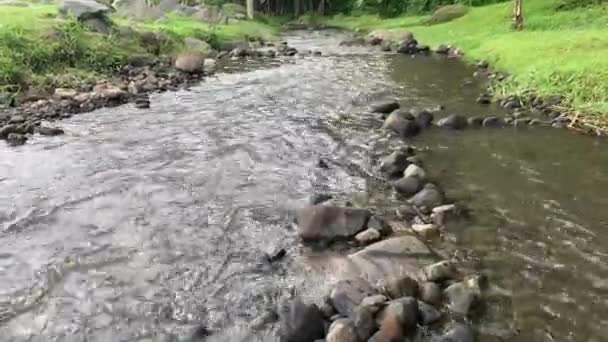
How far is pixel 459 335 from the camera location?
6035 millimetres

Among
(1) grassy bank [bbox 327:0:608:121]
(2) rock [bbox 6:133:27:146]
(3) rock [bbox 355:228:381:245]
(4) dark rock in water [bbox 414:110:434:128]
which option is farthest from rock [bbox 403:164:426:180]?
(2) rock [bbox 6:133:27:146]

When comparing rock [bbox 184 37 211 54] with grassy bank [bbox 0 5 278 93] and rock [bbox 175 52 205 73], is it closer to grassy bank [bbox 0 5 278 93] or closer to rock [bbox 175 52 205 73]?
grassy bank [bbox 0 5 278 93]

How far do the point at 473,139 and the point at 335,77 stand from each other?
8.70m

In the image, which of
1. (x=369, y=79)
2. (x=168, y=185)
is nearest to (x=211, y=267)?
(x=168, y=185)

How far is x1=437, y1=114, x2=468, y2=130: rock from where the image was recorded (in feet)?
46.6

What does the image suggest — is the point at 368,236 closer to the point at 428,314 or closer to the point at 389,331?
the point at 428,314

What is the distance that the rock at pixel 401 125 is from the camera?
539 inches

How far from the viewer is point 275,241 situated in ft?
28.0

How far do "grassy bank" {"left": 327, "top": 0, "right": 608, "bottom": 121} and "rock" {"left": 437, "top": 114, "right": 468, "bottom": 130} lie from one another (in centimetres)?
273

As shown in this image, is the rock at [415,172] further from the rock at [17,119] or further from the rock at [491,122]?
the rock at [17,119]

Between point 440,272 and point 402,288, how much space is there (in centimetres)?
62

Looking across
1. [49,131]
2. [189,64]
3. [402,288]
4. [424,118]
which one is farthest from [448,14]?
[402,288]

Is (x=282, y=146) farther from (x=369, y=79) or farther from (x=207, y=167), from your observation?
(x=369, y=79)

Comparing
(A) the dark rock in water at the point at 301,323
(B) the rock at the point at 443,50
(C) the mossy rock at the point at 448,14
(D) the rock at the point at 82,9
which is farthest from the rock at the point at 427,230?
(C) the mossy rock at the point at 448,14
